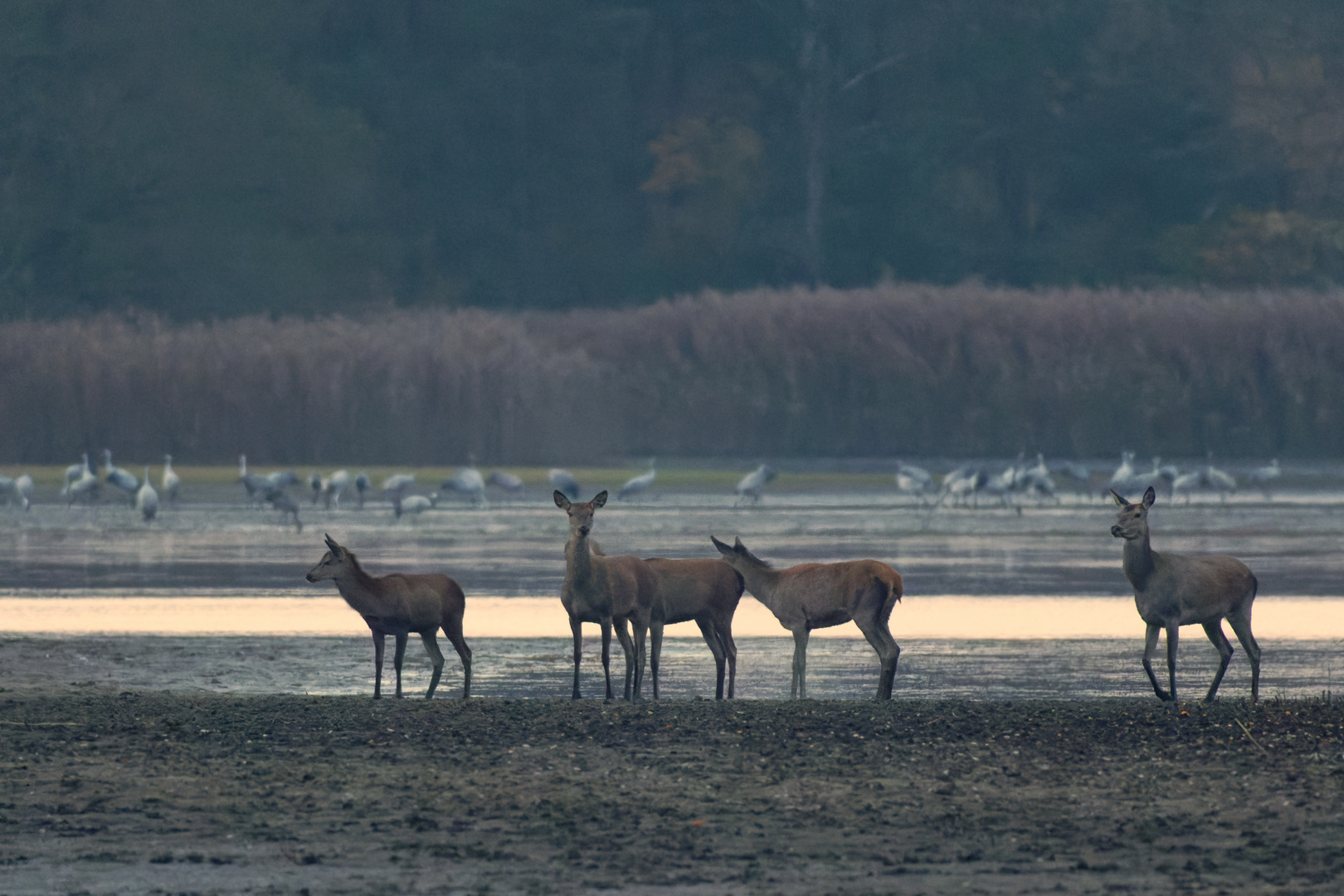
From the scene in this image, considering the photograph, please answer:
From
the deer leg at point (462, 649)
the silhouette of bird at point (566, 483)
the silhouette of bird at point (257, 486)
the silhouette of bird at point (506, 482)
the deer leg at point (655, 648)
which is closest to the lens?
the deer leg at point (655, 648)

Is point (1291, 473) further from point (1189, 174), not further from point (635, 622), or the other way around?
point (635, 622)

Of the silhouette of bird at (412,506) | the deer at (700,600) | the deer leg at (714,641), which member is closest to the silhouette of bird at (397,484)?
the silhouette of bird at (412,506)

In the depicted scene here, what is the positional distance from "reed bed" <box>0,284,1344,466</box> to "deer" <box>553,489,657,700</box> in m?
38.5

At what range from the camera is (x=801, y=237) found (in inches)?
2827

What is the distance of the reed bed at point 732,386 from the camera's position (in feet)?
168

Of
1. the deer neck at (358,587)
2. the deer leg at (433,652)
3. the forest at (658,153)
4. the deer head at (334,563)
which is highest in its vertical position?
the forest at (658,153)

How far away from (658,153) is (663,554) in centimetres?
4762

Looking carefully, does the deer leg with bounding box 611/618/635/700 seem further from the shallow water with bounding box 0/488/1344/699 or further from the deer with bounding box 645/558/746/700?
the shallow water with bounding box 0/488/1344/699

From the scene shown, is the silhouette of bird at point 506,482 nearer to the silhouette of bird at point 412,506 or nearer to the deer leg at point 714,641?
the silhouette of bird at point 412,506

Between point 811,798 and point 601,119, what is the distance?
65.3 m

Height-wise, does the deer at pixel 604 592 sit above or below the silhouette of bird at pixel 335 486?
above

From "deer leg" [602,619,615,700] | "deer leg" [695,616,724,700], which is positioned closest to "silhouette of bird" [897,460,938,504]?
"deer leg" [695,616,724,700]

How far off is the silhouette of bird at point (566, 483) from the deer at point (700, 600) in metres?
25.6

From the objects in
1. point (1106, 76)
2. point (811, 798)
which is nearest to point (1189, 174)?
point (1106, 76)
